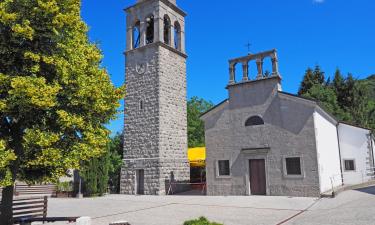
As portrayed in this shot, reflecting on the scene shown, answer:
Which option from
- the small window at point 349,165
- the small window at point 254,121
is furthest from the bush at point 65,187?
the small window at point 349,165

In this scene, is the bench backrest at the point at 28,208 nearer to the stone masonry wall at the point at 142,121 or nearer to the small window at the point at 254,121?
the stone masonry wall at the point at 142,121

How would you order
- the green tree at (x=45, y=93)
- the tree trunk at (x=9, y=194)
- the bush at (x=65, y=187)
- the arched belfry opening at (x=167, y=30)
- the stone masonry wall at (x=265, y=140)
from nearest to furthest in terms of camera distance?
the green tree at (x=45, y=93) → the tree trunk at (x=9, y=194) → the stone masonry wall at (x=265, y=140) → the bush at (x=65, y=187) → the arched belfry opening at (x=167, y=30)

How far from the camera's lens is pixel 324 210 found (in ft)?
42.6

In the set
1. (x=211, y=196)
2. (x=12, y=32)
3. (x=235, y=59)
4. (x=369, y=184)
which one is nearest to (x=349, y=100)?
(x=369, y=184)

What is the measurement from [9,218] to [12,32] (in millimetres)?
5382

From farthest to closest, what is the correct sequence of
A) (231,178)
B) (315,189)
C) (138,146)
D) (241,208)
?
(138,146), (231,178), (315,189), (241,208)

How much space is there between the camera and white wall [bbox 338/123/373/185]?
23.5 m

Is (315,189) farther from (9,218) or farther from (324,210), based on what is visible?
(9,218)

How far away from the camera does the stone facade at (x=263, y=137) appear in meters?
18.1

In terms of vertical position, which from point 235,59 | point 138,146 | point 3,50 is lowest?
point 138,146

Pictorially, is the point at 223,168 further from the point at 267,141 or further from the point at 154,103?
the point at 154,103

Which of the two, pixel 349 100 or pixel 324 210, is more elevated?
pixel 349 100

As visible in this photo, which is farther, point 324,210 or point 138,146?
point 138,146

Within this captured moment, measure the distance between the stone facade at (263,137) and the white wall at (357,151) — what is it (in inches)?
300
